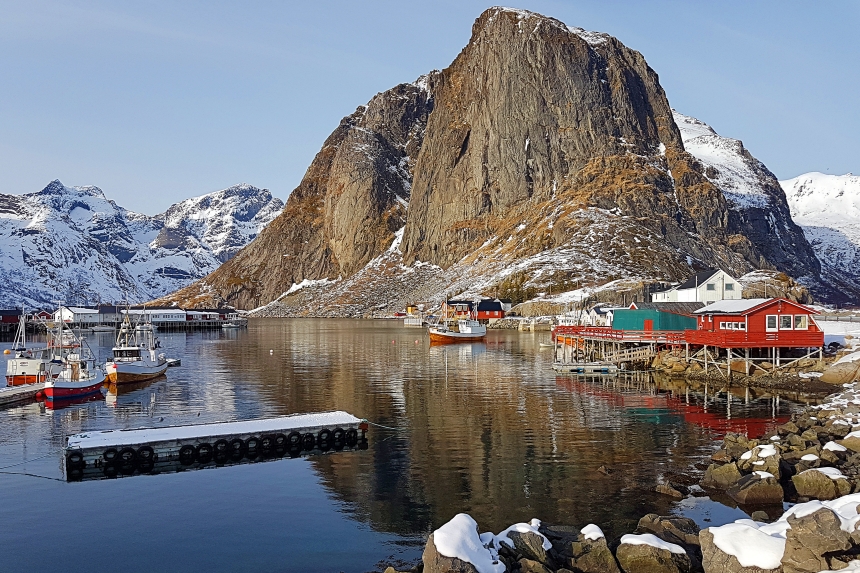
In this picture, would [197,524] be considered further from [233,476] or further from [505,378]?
[505,378]

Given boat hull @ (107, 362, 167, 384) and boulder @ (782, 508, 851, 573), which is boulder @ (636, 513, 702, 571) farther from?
boat hull @ (107, 362, 167, 384)

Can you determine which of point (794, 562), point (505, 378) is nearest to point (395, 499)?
point (794, 562)

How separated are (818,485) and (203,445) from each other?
2951 centimetres

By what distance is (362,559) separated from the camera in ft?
78.9

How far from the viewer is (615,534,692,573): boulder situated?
20.4m

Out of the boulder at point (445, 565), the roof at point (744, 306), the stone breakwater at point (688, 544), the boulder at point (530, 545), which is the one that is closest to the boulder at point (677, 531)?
the stone breakwater at point (688, 544)

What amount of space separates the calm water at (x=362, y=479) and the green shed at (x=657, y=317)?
845 inches

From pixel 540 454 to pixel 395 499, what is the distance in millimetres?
10719

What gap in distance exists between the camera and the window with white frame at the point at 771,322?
6731 cm

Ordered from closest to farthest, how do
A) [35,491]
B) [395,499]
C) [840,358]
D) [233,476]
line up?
[395,499]
[35,491]
[233,476]
[840,358]

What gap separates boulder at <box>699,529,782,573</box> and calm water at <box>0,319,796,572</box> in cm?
638

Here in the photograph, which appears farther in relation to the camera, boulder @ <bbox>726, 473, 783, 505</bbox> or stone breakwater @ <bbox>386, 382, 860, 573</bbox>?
boulder @ <bbox>726, 473, 783, 505</bbox>

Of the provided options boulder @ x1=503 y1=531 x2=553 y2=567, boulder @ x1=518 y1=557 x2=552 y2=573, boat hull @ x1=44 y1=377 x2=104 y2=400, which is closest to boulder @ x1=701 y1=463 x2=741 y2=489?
boulder @ x1=503 y1=531 x2=553 y2=567

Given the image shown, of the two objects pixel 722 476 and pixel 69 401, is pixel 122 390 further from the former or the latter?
pixel 722 476
